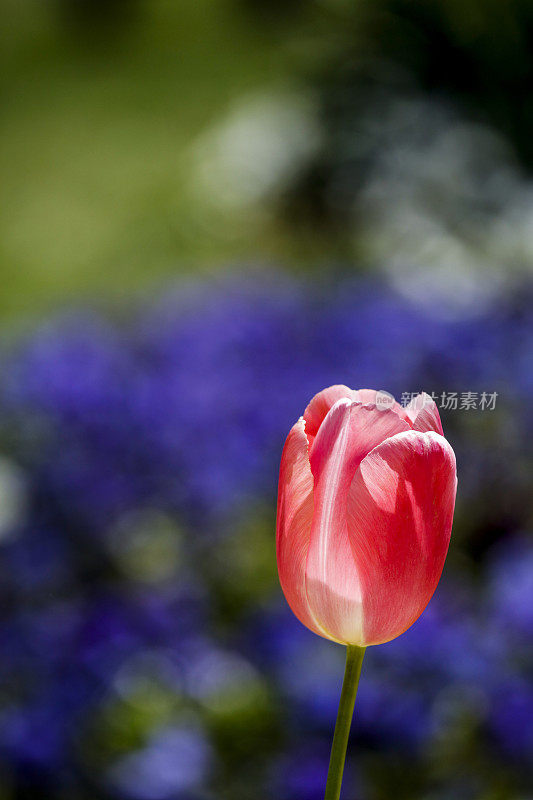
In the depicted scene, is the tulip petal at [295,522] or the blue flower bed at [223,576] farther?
the blue flower bed at [223,576]

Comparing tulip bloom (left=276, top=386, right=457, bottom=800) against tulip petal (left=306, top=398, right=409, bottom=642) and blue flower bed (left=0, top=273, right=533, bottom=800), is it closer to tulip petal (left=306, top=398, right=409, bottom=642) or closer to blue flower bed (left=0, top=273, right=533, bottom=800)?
tulip petal (left=306, top=398, right=409, bottom=642)

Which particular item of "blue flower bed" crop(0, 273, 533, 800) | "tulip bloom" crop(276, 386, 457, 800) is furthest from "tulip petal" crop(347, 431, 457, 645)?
"blue flower bed" crop(0, 273, 533, 800)

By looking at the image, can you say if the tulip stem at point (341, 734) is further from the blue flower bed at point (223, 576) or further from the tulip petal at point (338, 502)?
the blue flower bed at point (223, 576)

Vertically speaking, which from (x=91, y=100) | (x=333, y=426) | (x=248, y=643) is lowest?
(x=333, y=426)

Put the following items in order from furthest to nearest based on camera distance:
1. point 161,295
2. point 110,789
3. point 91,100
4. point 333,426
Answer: point 91,100
point 161,295
point 110,789
point 333,426

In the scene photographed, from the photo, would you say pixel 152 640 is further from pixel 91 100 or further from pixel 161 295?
pixel 91 100

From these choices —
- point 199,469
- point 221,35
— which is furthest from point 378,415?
point 221,35

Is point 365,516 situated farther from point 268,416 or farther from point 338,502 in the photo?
point 268,416

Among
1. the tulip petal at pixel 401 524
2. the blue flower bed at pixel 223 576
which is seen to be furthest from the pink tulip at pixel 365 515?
the blue flower bed at pixel 223 576
